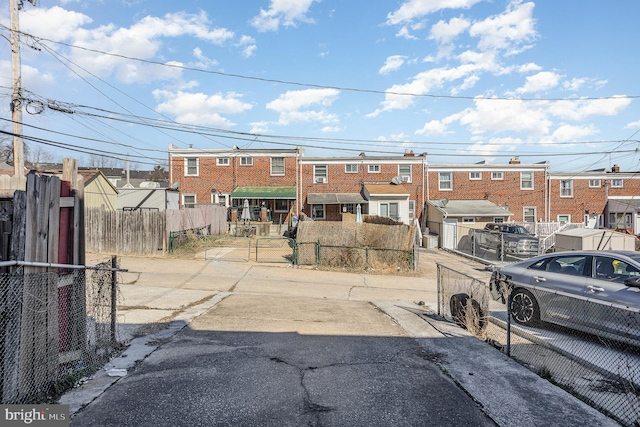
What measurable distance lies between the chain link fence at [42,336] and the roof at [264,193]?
2442 centimetres

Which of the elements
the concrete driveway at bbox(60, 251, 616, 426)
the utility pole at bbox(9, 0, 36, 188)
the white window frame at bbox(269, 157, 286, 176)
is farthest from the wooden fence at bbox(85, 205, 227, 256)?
the white window frame at bbox(269, 157, 286, 176)

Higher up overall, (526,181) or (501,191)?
(526,181)

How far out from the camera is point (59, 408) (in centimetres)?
362

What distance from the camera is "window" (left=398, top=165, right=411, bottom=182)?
31.9 metres

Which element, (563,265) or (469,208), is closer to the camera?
(563,265)

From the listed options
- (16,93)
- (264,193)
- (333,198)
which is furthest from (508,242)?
(16,93)

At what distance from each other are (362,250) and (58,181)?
502 inches

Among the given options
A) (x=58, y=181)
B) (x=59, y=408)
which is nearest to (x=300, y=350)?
(x=59, y=408)

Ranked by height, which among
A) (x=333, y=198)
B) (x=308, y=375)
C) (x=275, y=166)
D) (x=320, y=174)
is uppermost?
(x=275, y=166)

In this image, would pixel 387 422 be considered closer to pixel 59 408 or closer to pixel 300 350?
pixel 300 350

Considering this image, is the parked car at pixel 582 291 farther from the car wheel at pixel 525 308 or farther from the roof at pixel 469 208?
the roof at pixel 469 208

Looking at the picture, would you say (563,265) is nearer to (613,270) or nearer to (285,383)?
(613,270)

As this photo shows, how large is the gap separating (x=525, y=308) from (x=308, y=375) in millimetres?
5178

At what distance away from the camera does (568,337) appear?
6926mm
